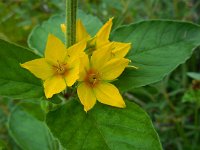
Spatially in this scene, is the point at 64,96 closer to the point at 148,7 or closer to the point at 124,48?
the point at 124,48

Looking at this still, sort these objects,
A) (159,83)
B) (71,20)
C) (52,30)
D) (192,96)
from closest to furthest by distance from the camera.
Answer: (71,20) < (52,30) < (192,96) < (159,83)

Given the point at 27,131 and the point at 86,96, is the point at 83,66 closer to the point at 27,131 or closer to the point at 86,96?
the point at 86,96

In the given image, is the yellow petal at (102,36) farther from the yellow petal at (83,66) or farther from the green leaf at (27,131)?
the green leaf at (27,131)

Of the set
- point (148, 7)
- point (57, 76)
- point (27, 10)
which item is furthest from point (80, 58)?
point (27, 10)

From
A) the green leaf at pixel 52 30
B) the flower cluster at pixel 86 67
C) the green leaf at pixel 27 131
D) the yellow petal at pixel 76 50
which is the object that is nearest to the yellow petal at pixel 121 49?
the flower cluster at pixel 86 67

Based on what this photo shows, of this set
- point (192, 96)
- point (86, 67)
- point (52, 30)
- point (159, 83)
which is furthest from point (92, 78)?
point (159, 83)

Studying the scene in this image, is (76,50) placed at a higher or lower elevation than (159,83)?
higher
